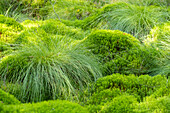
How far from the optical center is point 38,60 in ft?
10.5

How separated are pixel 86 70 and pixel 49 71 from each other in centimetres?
62

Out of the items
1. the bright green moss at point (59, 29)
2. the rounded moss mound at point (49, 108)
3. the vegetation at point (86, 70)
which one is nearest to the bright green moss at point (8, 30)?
the vegetation at point (86, 70)

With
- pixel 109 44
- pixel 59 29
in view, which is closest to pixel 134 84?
pixel 109 44

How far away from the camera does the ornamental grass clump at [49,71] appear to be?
9.59 feet

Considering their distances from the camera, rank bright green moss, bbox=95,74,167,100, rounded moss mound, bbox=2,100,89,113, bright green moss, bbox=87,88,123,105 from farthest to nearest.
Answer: bright green moss, bbox=95,74,167,100 < bright green moss, bbox=87,88,123,105 < rounded moss mound, bbox=2,100,89,113

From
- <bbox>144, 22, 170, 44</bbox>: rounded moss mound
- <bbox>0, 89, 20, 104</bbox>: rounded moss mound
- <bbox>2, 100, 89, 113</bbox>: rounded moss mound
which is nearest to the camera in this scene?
<bbox>2, 100, 89, 113</bbox>: rounded moss mound

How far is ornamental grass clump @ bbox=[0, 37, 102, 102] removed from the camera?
2.92 m

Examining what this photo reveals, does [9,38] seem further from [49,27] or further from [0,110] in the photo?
[0,110]

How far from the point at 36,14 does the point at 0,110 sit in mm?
5117

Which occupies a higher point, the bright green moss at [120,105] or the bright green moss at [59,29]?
the bright green moss at [59,29]

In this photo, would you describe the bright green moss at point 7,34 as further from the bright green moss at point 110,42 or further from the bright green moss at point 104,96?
the bright green moss at point 104,96

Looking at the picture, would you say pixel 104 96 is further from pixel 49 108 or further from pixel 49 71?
pixel 49 108

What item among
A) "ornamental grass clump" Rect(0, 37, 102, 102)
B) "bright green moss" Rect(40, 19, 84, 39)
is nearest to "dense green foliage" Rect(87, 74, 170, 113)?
"ornamental grass clump" Rect(0, 37, 102, 102)

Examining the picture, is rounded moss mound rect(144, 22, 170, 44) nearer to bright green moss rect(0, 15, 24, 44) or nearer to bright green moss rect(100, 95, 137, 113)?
bright green moss rect(100, 95, 137, 113)
